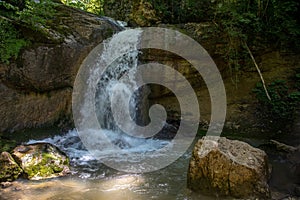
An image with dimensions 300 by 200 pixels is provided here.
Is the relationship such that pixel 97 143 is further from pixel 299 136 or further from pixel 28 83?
pixel 299 136

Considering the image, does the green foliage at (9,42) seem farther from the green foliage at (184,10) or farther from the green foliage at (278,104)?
the green foliage at (278,104)

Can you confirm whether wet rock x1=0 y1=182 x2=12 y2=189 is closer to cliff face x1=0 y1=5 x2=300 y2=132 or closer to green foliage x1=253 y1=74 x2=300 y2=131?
cliff face x1=0 y1=5 x2=300 y2=132

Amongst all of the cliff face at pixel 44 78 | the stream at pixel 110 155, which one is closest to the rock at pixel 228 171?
the stream at pixel 110 155

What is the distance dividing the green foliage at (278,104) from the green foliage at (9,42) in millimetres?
5539

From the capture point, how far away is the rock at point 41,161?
4.46 metres

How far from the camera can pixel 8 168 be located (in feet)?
14.2

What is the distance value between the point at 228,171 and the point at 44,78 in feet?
13.4

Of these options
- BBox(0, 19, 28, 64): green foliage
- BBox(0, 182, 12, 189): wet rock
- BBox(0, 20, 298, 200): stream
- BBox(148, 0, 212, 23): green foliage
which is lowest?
BBox(0, 182, 12, 189): wet rock

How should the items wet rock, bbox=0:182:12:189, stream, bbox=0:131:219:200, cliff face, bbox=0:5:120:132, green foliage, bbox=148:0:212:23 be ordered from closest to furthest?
stream, bbox=0:131:219:200 < wet rock, bbox=0:182:12:189 < cliff face, bbox=0:5:120:132 < green foliage, bbox=148:0:212:23

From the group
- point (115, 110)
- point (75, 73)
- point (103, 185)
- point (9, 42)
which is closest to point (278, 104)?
point (115, 110)

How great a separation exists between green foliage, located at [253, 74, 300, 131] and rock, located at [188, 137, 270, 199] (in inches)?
135

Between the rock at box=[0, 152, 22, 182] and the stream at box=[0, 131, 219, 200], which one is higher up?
the rock at box=[0, 152, 22, 182]

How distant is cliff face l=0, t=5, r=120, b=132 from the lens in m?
5.74

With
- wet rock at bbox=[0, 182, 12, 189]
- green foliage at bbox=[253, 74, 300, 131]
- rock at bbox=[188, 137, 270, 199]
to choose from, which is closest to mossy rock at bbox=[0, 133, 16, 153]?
wet rock at bbox=[0, 182, 12, 189]
